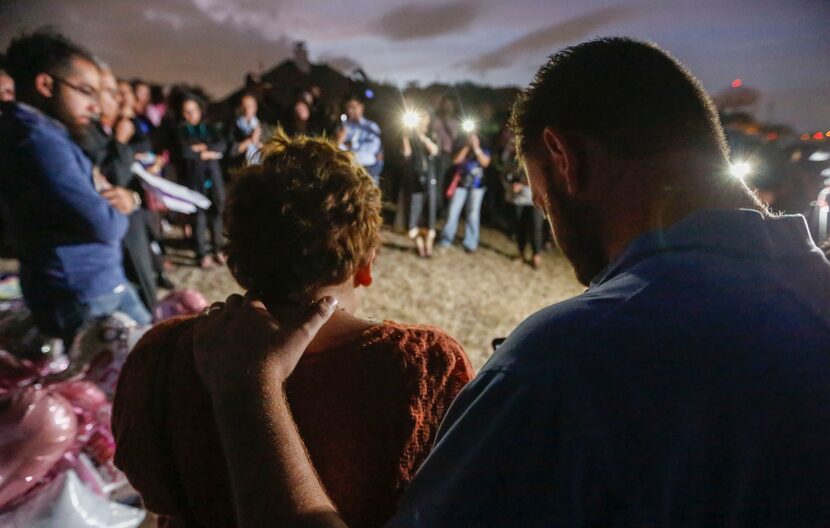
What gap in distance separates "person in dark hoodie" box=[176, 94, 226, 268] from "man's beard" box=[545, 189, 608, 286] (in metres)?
5.75

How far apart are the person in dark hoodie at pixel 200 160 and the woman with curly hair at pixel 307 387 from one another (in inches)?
212

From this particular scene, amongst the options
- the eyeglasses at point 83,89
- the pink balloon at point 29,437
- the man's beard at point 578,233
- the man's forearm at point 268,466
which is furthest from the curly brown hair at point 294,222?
the eyeglasses at point 83,89

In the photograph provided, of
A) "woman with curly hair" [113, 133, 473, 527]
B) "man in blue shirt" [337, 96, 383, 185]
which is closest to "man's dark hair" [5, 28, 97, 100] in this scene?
"woman with curly hair" [113, 133, 473, 527]

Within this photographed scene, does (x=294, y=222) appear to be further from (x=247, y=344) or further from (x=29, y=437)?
(x=29, y=437)

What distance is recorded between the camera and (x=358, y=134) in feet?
22.7

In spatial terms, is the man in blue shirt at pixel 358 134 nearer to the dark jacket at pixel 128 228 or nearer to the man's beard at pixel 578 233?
the dark jacket at pixel 128 228

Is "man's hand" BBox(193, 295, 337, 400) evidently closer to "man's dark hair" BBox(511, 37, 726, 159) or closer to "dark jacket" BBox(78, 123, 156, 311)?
"man's dark hair" BBox(511, 37, 726, 159)

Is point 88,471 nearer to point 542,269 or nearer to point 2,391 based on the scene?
point 2,391

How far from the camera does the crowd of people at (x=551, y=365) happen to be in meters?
0.62

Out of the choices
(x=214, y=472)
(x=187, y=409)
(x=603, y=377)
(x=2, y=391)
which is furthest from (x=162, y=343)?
(x=2, y=391)

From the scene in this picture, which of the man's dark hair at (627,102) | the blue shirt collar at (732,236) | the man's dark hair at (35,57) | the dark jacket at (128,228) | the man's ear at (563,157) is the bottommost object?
the dark jacket at (128,228)

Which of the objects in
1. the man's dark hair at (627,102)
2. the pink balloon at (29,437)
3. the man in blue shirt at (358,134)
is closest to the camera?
the man's dark hair at (627,102)

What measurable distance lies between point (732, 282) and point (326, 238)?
0.80 m

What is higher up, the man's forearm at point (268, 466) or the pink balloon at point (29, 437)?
the man's forearm at point (268, 466)
